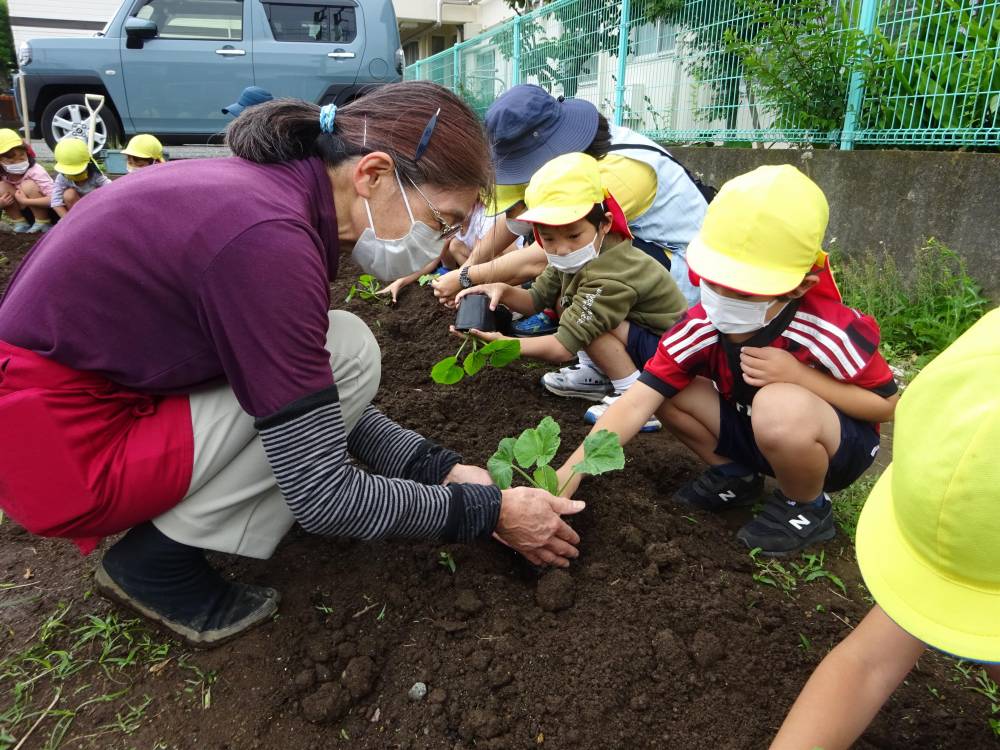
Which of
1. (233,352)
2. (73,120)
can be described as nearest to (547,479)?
(233,352)

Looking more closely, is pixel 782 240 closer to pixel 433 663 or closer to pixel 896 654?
pixel 896 654

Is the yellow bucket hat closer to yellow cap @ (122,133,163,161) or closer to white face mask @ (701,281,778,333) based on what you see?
white face mask @ (701,281,778,333)

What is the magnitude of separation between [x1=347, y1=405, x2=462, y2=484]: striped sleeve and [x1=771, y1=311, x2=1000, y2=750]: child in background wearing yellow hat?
3.66 ft

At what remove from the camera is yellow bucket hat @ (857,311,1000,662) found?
727 millimetres

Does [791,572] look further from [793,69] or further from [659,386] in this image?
[793,69]

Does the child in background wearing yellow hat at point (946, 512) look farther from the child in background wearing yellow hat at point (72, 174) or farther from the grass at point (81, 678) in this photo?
the child in background wearing yellow hat at point (72, 174)

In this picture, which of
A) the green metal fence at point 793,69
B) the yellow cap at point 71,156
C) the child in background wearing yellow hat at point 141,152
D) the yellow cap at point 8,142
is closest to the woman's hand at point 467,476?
the green metal fence at point 793,69

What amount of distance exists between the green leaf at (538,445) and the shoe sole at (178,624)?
0.74 m

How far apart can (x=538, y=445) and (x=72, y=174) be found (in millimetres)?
6207

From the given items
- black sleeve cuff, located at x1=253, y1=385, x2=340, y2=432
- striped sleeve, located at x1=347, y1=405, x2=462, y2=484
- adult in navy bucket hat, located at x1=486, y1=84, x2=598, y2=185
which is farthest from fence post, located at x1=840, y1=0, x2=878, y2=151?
black sleeve cuff, located at x1=253, y1=385, x2=340, y2=432

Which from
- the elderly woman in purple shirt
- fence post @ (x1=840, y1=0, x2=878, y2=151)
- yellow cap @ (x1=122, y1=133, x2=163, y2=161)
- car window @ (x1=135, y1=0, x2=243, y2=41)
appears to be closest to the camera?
the elderly woman in purple shirt

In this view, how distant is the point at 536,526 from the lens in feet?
5.35

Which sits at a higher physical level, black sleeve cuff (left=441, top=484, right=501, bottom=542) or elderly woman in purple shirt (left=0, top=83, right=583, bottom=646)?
elderly woman in purple shirt (left=0, top=83, right=583, bottom=646)

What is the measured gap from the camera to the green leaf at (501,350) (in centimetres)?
249
